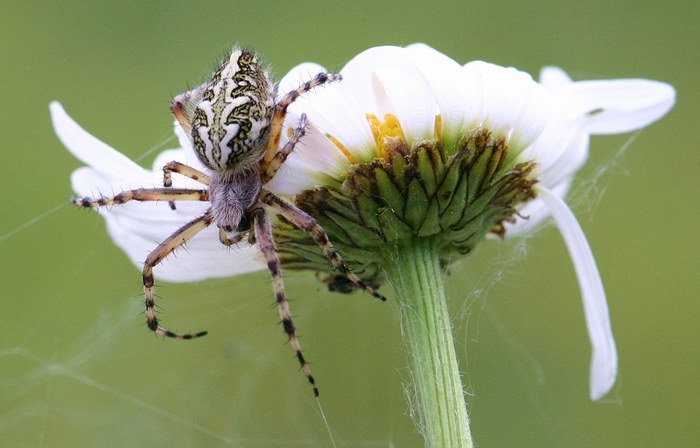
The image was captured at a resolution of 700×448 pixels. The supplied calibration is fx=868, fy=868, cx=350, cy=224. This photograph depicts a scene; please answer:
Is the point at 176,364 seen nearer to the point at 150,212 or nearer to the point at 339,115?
the point at 150,212

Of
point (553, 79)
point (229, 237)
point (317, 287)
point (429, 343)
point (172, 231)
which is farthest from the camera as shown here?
point (317, 287)

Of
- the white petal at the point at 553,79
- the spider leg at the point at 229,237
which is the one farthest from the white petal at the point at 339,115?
the white petal at the point at 553,79

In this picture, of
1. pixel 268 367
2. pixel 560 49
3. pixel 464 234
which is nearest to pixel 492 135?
pixel 464 234

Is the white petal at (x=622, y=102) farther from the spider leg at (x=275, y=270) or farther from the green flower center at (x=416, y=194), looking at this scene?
the spider leg at (x=275, y=270)

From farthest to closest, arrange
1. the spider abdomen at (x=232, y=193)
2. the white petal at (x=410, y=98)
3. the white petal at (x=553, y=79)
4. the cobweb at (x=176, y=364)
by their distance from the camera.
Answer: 1. the cobweb at (x=176, y=364)
2. the white petal at (x=553, y=79)
3. the spider abdomen at (x=232, y=193)
4. the white petal at (x=410, y=98)

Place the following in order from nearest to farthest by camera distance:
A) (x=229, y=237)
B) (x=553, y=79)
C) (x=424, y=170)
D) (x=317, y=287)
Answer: (x=424, y=170)
(x=229, y=237)
(x=553, y=79)
(x=317, y=287)

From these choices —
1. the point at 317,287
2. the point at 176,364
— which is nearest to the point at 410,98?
the point at 317,287

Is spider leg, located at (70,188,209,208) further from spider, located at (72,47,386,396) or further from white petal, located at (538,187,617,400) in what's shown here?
white petal, located at (538,187,617,400)

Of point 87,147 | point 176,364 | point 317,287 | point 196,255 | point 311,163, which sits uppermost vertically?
point 87,147
